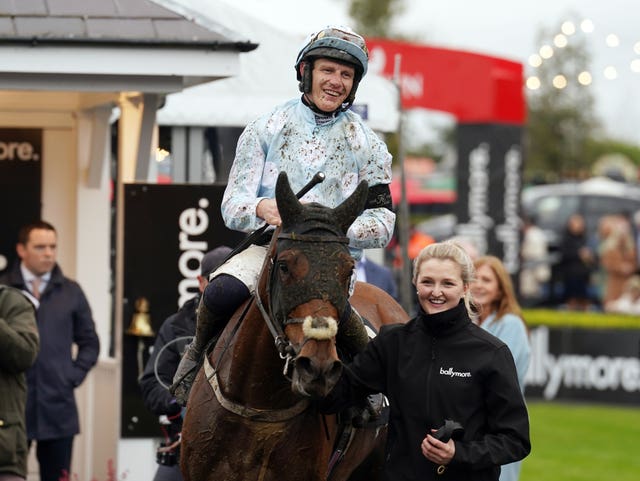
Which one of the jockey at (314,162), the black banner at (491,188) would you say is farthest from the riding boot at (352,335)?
the black banner at (491,188)

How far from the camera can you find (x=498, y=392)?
17.3ft

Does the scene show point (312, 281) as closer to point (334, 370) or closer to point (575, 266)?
point (334, 370)

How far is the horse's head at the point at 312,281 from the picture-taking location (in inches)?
189

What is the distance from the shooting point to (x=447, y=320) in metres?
5.38

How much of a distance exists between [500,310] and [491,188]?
11829mm

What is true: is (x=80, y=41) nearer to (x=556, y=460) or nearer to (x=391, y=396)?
(x=391, y=396)

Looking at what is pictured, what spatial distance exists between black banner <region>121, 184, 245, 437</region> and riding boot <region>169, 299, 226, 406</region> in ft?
8.40

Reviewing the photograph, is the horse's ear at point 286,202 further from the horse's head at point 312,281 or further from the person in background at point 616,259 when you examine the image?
the person in background at point 616,259

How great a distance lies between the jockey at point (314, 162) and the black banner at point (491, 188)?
13967 mm

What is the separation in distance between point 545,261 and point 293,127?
855 inches

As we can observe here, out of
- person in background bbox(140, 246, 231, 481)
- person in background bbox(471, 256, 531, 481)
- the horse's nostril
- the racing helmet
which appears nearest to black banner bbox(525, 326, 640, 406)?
person in background bbox(471, 256, 531, 481)

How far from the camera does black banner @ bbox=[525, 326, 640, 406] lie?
58.1 ft

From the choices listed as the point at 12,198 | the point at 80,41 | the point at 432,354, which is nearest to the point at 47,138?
the point at 12,198

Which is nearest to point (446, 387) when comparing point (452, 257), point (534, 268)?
point (452, 257)
